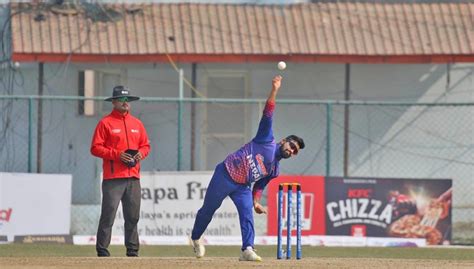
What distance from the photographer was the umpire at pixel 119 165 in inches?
637

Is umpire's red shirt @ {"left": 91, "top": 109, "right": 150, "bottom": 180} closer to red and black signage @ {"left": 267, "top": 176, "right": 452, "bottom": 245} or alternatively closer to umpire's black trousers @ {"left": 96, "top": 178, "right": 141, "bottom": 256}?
umpire's black trousers @ {"left": 96, "top": 178, "right": 141, "bottom": 256}

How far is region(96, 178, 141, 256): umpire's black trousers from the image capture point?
16.2 meters

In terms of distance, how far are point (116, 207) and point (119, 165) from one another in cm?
50

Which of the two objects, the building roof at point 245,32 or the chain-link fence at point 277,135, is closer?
the building roof at point 245,32

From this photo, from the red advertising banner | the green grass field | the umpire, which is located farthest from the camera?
the red advertising banner

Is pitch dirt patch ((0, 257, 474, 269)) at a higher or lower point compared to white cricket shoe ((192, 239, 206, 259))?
lower

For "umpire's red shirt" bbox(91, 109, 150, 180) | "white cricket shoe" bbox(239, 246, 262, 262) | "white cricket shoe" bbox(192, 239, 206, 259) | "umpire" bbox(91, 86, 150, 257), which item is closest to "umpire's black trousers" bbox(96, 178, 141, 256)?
"umpire" bbox(91, 86, 150, 257)

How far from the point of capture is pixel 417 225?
21281 mm

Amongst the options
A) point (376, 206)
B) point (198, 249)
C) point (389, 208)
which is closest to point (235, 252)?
point (376, 206)

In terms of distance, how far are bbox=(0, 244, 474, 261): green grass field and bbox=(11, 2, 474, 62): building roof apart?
16.0 feet

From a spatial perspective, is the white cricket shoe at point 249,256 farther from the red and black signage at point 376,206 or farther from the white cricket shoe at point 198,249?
the red and black signage at point 376,206

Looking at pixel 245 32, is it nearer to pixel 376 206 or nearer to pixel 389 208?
pixel 376 206

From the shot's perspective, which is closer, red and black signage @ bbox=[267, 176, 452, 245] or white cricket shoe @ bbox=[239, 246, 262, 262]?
white cricket shoe @ bbox=[239, 246, 262, 262]

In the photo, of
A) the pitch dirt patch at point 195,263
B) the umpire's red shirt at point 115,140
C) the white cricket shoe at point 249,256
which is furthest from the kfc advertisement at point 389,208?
the white cricket shoe at point 249,256
